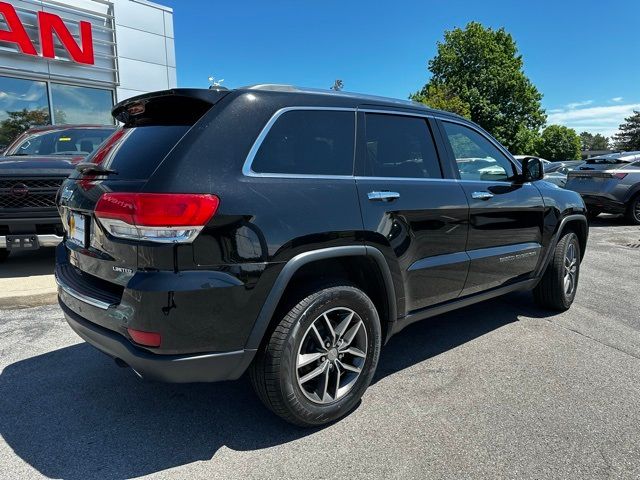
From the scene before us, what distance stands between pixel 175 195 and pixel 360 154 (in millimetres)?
1208

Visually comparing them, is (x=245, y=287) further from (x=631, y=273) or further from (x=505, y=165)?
(x=631, y=273)

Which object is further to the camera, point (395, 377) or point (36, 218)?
point (36, 218)

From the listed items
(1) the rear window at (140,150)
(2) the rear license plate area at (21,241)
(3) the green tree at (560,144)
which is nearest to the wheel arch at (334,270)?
(1) the rear window at (140,150)

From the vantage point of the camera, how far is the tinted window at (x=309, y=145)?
8.07 ft

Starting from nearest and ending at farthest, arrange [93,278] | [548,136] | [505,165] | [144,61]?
[93,278] < [505,165] < [144,61] < [548,136]

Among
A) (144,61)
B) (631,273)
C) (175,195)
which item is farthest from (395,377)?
(144,61)

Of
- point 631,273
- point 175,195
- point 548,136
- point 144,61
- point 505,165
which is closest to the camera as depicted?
point 175,195

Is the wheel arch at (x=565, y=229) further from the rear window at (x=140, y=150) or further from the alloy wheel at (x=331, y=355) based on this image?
the rear window at (x=140, y=150)

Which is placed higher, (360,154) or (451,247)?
(360,154)

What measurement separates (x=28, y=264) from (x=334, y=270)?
209 inches

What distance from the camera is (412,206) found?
9.75 ft

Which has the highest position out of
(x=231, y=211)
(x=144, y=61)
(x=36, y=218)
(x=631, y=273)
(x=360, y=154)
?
(x=144, y=61)

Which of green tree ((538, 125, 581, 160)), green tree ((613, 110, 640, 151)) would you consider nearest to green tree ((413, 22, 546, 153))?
green tree ((538, 125, 581, 160))

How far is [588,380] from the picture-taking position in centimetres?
323
